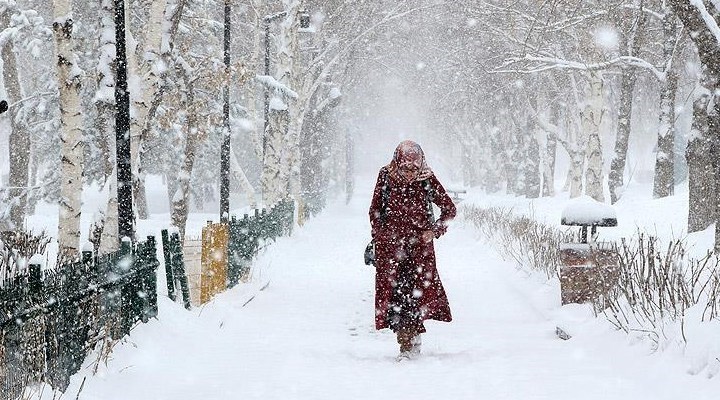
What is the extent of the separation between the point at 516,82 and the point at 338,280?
Answer: 20.6 meters

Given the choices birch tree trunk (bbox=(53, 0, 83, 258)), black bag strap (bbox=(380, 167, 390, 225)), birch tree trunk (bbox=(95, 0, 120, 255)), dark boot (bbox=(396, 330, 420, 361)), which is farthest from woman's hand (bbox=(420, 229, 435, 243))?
birch tree trunk (bbox=(53, 0, 83, 258))

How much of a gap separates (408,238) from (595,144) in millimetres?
17223

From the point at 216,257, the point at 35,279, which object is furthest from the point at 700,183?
the point at 35,279

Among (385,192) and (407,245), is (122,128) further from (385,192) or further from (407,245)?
(407,245)

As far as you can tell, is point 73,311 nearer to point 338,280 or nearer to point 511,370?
point 511,370

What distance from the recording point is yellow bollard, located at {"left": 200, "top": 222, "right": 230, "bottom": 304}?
907cm

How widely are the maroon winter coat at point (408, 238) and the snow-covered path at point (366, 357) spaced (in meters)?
0.47

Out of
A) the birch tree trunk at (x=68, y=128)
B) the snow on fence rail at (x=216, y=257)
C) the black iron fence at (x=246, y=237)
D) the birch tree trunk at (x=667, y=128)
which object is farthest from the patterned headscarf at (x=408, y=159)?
the birch tree trunk at (x=667, y=128)

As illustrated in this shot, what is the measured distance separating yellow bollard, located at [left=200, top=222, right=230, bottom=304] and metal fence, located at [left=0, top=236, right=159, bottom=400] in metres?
2.64

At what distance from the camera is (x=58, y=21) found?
9.73 m

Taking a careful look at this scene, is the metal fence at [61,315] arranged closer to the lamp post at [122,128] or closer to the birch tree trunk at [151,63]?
the lamp post at [122,128]

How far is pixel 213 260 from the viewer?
31.3 ft

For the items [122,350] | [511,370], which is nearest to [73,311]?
[122,350]

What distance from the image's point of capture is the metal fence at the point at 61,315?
4113 mm
